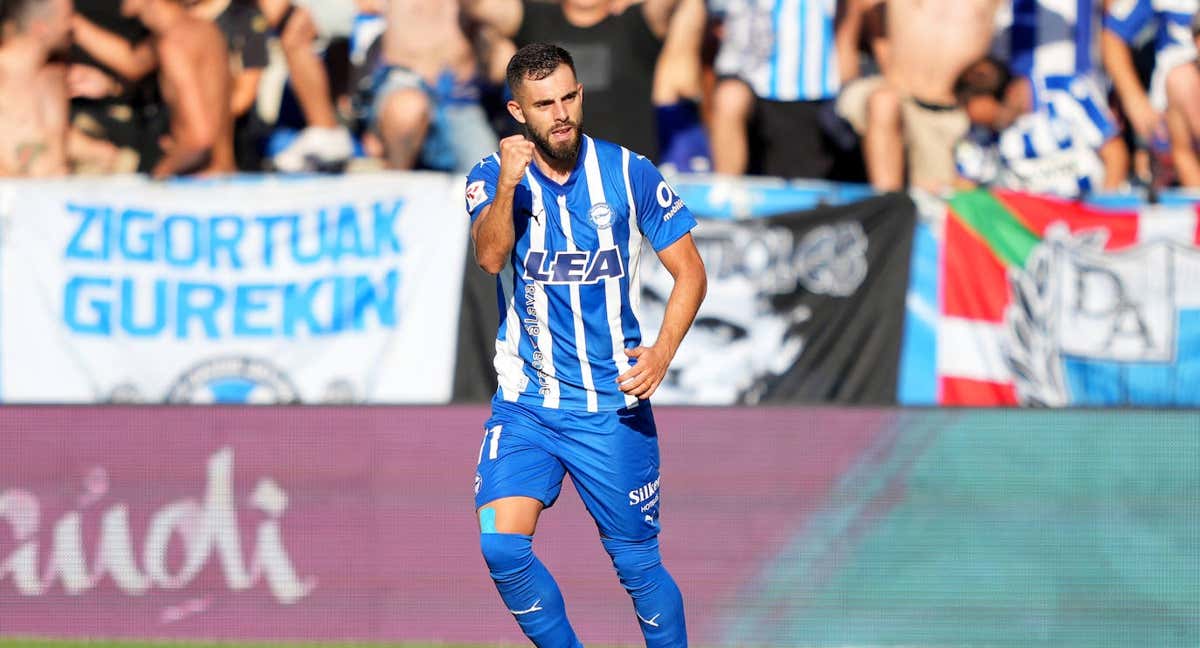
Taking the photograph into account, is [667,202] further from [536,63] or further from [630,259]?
[536,63]

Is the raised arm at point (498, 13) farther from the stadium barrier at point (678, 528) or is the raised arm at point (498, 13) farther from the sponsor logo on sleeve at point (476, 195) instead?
the sponsor logo on sleeve at point (476, 195)

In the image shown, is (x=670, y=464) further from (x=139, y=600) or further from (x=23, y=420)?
(x=23, y=420)

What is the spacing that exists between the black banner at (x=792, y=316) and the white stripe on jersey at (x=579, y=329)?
376 centimetres

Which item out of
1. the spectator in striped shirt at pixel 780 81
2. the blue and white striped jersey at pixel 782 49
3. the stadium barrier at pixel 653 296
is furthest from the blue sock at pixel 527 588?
the blue and white striped jersey at pixel 782 49

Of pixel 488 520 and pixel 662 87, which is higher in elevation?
pixel 662 87

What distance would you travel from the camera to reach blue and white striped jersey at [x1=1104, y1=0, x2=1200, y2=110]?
9.53 m

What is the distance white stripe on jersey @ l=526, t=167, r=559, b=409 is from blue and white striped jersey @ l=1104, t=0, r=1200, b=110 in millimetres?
5690

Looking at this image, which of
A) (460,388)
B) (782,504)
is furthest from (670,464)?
(460,388)

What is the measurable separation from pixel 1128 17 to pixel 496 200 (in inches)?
242

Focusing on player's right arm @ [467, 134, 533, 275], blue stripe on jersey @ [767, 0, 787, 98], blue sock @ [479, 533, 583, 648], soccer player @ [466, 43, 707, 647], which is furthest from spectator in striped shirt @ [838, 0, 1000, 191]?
blue sock @ [479, 533, 583, 648]

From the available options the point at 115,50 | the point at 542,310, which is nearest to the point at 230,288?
the point at 115,50

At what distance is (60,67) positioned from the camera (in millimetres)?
10039

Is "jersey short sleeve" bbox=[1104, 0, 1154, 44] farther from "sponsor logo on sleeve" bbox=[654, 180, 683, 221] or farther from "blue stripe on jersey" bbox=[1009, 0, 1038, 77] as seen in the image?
"sponsor logo on sleeve" bbox=[654, 180, 683, 221]

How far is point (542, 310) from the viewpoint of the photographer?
508 cm
